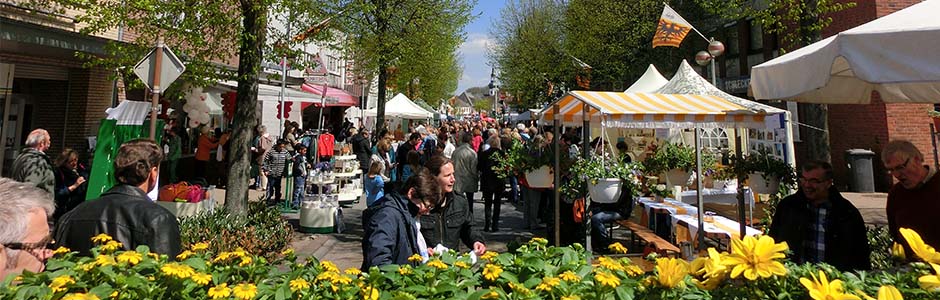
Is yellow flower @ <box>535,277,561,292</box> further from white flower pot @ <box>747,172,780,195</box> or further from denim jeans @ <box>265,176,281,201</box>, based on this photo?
denim jeans @ <box>265,176,281,201</box>

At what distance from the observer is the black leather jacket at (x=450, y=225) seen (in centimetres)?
347

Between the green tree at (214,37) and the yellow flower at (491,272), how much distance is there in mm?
5659

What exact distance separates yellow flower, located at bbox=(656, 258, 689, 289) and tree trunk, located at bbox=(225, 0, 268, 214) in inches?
257

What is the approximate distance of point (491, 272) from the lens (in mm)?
1914

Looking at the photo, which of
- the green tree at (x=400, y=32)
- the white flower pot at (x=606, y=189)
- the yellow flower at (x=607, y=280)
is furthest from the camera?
the green tree at (x=400, y=32)

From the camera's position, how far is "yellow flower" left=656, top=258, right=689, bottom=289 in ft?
5.27

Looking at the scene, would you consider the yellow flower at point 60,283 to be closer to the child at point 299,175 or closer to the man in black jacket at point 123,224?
the man in black jacket at point 123,224

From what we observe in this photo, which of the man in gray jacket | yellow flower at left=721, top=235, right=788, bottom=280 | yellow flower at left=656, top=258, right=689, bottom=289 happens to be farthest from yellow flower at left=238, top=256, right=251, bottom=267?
the man in gray jacket

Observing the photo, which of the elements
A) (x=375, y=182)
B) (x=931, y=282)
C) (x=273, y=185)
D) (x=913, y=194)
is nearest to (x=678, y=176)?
(x=913, y=194)

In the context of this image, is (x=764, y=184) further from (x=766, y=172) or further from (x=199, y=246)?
(x=199, y=246)

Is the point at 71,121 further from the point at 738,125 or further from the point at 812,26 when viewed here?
the point at 812,26

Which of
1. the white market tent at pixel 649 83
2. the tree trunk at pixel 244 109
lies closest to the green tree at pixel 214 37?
the tree trunk at pixel 244 109

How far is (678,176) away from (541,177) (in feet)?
6.83

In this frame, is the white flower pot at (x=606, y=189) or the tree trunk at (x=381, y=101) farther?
the tree trunk at (x=381, y=101)
